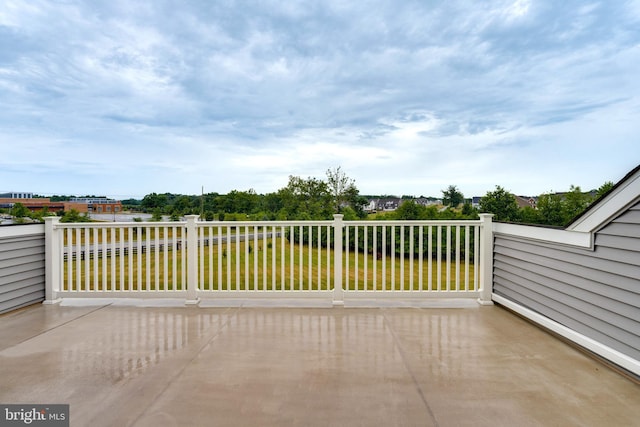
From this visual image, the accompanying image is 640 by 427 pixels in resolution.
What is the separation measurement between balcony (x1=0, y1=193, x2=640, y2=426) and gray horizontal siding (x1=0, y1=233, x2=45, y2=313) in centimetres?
2

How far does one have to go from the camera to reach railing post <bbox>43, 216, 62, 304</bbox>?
3770 mm

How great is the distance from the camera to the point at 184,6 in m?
5.68

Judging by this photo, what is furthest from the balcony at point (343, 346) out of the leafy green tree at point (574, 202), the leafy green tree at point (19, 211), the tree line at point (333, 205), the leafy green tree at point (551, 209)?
the leafy green tree at point (574, 202)

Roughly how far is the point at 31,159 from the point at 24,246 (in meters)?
5.99

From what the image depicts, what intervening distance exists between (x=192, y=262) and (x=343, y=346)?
6.87ft

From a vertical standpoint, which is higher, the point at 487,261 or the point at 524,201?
the point at 524,201

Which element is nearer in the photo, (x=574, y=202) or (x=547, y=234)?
(x=547, y=234)

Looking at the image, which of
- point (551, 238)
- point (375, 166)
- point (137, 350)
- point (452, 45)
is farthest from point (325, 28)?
point (137, 350)

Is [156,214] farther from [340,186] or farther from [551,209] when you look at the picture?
[551,209]

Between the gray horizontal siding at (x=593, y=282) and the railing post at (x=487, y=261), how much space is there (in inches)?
14.3

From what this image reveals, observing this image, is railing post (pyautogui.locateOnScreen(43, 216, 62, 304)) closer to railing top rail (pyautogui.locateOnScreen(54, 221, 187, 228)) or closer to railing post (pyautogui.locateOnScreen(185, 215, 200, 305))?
railing top rail (pyautogui.locateOnScreen(54, 221, 187, 228))

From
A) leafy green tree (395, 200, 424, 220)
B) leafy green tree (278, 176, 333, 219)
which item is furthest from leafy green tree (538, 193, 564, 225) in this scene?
leafy green tree (278, 176, 333, 219)

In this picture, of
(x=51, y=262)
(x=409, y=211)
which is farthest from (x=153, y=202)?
(x=409, y=211)

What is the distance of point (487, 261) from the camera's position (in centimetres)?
371
